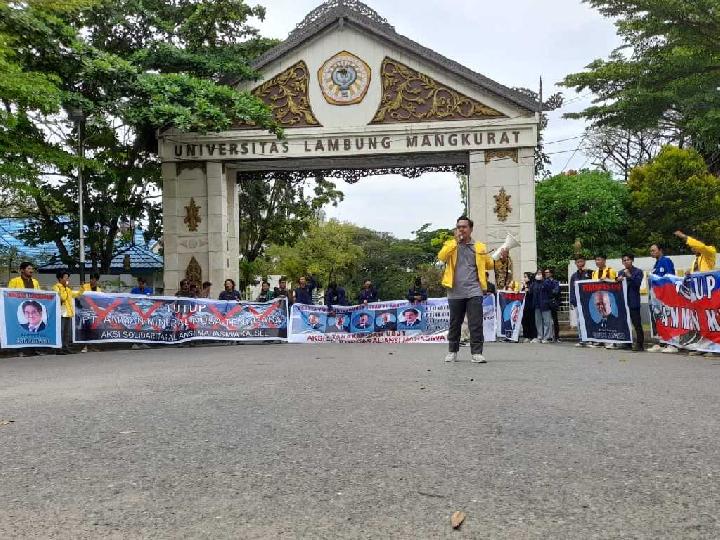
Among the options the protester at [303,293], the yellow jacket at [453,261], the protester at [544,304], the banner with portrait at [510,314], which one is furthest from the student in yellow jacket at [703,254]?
the protester at [303,293]

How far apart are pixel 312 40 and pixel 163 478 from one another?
2076 centimetres

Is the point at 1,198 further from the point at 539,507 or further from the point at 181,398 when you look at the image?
the point at 539,507

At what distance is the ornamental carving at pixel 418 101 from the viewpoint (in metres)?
22.4

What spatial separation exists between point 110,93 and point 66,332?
20.5 feet

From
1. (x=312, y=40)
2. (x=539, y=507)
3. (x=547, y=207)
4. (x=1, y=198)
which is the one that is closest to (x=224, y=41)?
(x=312, y=40)

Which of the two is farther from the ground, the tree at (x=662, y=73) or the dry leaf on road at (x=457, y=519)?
the tree at (x=662, y=73)

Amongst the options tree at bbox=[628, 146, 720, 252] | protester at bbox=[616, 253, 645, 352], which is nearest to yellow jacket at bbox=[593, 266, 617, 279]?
protester at bbox=[616, 253, 645, 352]

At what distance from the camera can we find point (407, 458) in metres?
4.18

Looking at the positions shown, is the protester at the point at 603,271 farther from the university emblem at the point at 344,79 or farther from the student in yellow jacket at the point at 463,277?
the university emblem at the point at 344,79

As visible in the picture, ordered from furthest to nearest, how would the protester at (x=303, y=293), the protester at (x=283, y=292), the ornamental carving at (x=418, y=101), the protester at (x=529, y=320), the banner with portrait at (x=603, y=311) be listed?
the ornamental carving at (x=418, y=101) → the protester at (x=283, y=292) → the protester at (x=303, y=293) → the protester at (x=529, y=320) → the banner with portrait at (x=603, y=311)

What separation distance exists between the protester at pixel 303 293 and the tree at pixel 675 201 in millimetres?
22566

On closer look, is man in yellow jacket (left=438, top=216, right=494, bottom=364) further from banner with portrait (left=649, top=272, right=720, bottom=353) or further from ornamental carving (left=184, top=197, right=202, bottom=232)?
ornamental carving (left=184, top=197, right=202, bottom=232)

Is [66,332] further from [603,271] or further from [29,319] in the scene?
[603,271]

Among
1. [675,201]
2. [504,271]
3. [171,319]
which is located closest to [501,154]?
[504,271]
